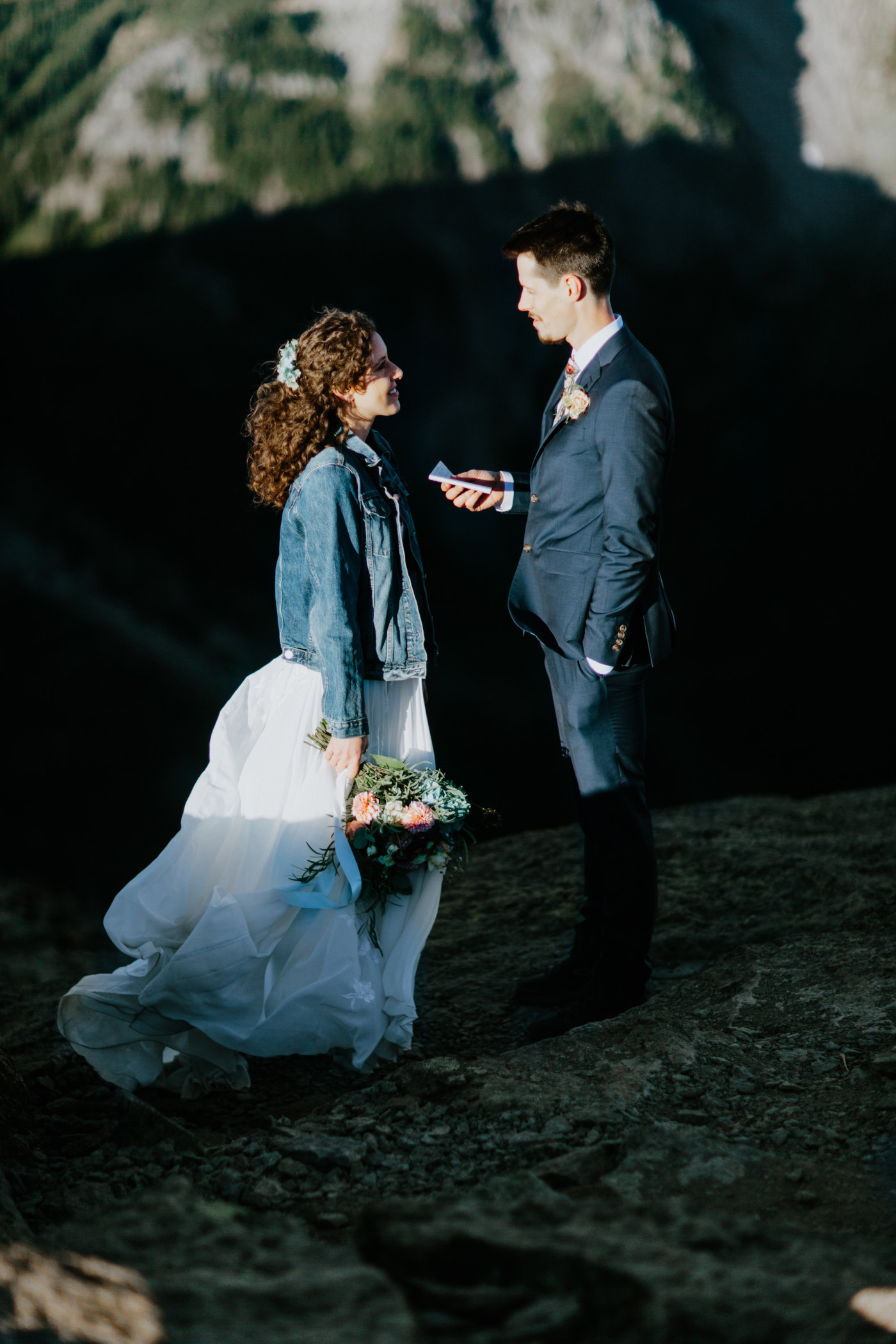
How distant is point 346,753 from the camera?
2.39 meters

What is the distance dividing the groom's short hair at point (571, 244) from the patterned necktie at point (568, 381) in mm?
168

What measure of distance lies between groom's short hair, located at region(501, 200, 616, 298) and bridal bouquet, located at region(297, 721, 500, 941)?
1.20 m

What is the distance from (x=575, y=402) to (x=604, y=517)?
0.27 m

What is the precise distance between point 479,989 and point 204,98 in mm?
5561

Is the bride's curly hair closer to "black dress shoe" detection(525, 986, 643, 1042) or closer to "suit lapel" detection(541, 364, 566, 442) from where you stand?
"suit lapel" detection(541, 364, 566, 442)

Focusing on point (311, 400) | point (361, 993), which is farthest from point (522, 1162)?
point (311, 400)

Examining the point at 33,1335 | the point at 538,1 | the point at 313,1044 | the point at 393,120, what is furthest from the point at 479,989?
the point at 538,1

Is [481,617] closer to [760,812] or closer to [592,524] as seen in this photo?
[760,812]

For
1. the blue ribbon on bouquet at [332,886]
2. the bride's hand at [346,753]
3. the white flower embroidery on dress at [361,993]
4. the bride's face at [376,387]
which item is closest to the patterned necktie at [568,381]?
the bride's face at [376,387]

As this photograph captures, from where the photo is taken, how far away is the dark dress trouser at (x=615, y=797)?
257 cm

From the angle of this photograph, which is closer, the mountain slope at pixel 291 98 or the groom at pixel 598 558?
→ the groom at pixel 598 558

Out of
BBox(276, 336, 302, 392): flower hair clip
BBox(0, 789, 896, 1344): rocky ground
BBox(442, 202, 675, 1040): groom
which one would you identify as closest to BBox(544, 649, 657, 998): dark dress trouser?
BBox(442, 202, 675, 1040): groom

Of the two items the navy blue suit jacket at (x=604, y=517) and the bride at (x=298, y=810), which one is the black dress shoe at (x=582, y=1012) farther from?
the navy blue suit jacket at (x=604, y=517)

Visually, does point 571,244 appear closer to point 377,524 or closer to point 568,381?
point 568,381
